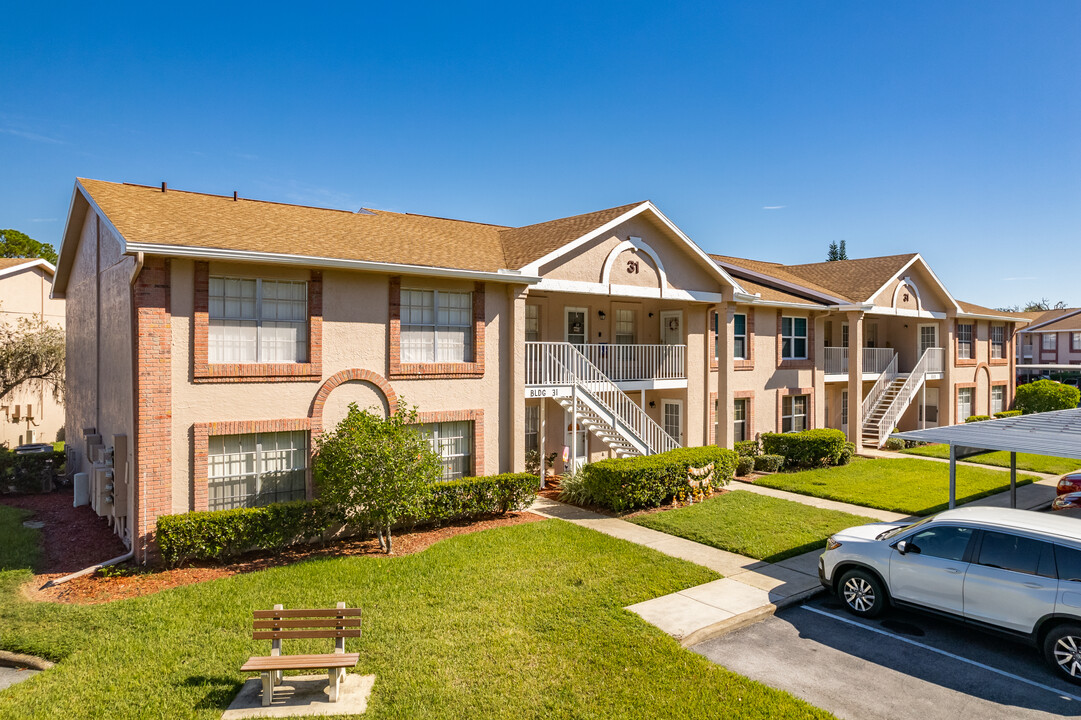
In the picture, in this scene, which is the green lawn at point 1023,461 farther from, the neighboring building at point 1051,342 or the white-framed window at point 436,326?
the neighboring building at point 1051,342

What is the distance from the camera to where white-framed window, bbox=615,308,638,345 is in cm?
2094

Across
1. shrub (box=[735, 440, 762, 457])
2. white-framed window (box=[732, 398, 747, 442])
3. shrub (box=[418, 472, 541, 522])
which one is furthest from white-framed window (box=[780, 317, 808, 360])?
shrub (box=[418, 472, 541, 522])

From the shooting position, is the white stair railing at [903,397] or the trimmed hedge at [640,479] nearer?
the trimmed hedge at [640,479]

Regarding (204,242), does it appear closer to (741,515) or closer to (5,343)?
(741,515)

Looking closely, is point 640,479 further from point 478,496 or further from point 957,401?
point 957,401

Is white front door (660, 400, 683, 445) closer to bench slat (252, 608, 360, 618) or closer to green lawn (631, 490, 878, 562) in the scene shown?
green lawn (631, 490, 878, 562)

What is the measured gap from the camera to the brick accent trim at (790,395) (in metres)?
A: 24.1

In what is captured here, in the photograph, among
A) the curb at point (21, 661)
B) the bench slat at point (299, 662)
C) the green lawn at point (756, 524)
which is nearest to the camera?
the bench slat at point (299, 662)

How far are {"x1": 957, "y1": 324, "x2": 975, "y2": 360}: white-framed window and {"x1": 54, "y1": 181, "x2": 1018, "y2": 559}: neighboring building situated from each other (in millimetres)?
9527

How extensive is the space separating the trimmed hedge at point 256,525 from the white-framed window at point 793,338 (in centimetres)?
1516

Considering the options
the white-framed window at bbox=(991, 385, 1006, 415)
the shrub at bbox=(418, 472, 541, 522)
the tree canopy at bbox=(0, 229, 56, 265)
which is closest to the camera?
the shrub at bbox=(418, 472, 541, 522)

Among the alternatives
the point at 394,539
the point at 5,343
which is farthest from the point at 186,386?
the point at 5,343

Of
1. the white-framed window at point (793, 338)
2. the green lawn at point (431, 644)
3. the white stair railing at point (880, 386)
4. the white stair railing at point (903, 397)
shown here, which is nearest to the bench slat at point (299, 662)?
the green lawn at point (431, 644)

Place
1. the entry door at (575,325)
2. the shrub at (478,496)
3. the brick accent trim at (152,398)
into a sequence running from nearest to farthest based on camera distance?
the brick accent trim at (152,398) < the shrub at (478,496) < the entry door at (575,325)
